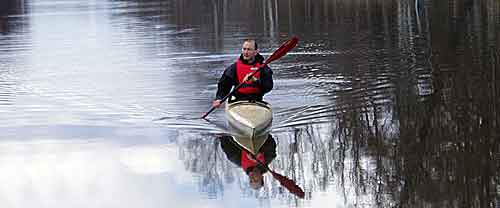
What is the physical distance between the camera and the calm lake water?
11.6 meters

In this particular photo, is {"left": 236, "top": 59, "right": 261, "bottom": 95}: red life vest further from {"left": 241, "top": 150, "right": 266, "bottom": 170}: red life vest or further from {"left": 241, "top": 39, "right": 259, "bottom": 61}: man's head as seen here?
{"left": 241, "top": 150, "right": 266, "bottom": 170}: red life vest

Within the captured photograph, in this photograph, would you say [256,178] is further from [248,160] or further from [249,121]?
[249,121]

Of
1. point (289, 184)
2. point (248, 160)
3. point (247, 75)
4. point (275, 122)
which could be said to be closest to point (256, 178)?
point (289, 184)

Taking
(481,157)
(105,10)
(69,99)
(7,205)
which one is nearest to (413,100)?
(481,157)

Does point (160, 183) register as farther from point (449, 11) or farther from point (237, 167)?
point (449, 11)

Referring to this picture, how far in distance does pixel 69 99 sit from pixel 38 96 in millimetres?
869

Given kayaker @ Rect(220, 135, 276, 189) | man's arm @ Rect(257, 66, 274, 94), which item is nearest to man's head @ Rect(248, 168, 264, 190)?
kayaker @ Rect(220, 135, 276, 189)

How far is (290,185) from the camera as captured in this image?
11.8 meters

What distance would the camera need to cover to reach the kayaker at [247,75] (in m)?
Result: 15.5

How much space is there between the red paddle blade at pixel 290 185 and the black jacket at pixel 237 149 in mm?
482

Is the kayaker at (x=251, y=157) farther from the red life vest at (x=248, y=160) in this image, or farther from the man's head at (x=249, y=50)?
the man's head at (x=249, y=50)

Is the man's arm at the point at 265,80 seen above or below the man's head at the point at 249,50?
below

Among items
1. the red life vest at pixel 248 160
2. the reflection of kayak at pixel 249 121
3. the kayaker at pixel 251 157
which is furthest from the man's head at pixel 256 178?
the reflection of kayak at pixel 249 121

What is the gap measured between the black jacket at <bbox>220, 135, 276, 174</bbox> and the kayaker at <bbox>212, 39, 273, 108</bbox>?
1.01m
